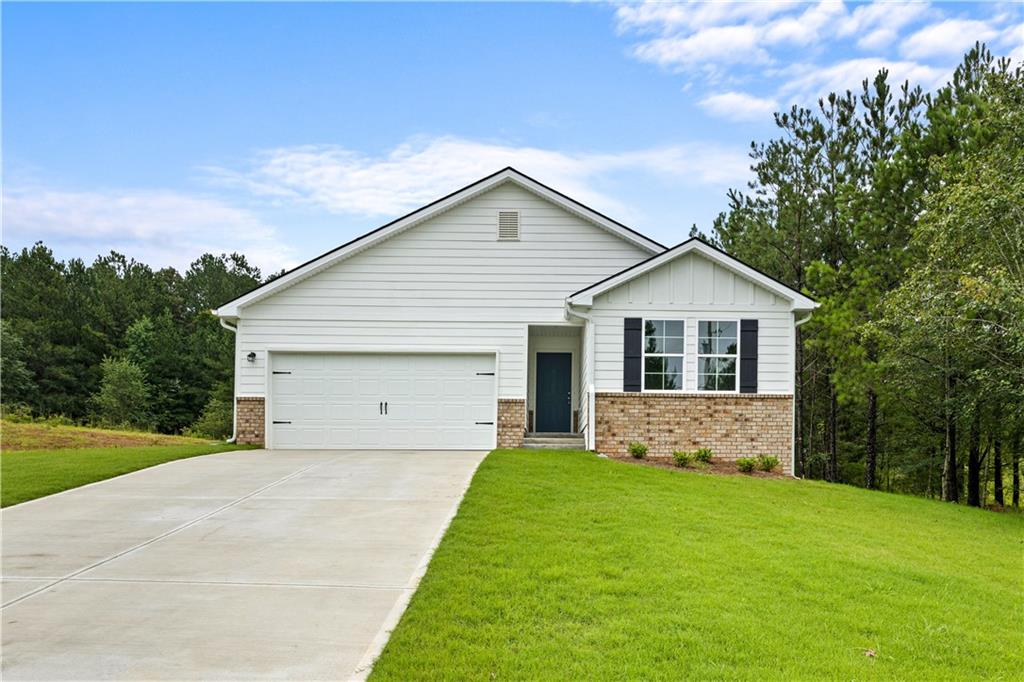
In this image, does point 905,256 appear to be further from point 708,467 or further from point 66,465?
point 66,465

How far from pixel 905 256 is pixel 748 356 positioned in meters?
6.27

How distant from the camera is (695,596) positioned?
6000 mm

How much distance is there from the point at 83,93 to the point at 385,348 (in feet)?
29.3

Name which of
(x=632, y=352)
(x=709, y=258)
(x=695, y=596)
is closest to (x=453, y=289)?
(x=632, y=352)

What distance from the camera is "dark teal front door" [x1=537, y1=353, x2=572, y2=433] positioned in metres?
18.5

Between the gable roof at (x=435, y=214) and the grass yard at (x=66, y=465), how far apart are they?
3424 millimetres

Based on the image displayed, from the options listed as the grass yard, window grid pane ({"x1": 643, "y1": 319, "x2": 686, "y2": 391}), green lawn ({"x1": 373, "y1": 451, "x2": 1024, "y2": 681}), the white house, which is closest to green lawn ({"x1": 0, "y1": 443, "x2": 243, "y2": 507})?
the grass yard

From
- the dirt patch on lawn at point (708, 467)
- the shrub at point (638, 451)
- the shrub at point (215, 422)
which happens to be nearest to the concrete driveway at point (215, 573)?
the dirt patch on lawn at point (708, 467)

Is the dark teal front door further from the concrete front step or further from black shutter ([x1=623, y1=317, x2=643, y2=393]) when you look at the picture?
black shutter ([x1=623, y1=317, x2=643, y2=393])

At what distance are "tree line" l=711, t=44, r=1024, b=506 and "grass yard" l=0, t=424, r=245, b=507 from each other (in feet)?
44.2

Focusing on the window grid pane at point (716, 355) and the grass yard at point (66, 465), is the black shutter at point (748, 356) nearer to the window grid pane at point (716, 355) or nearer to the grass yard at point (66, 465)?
the window grid pane at point (716, 355)

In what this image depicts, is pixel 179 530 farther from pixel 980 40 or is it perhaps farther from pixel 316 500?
pixel 980 40

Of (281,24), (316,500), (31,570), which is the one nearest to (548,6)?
(281,24)

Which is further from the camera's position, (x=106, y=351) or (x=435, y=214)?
(x=106, y=351)
